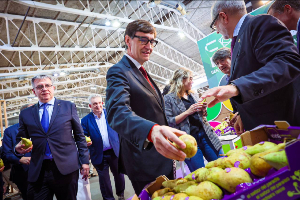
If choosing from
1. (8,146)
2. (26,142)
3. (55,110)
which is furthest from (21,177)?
(55,110)

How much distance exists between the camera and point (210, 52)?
5.21 meters

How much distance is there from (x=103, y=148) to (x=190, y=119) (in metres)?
2.05

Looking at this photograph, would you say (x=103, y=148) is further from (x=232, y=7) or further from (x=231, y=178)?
(x=231, y=178)

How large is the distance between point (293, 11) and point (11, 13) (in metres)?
9.54

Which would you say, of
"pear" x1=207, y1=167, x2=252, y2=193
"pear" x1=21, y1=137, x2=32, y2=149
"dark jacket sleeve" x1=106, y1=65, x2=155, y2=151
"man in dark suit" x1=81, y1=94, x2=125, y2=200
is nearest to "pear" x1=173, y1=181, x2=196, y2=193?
"pear" x1=207, y1=167, x2=252, y2=193

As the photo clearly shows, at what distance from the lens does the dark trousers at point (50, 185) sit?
6.91 ft

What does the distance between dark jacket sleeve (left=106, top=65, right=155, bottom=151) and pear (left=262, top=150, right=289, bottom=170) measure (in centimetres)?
50

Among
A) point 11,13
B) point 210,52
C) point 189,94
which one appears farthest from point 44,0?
point 189,94

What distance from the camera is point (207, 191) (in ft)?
2.64

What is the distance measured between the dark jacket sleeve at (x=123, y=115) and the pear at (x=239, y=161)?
0.41 metres

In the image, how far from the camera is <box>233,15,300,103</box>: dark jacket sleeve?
1010 millimetres

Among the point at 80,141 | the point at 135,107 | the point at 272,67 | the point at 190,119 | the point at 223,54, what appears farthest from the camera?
the point at 223,54

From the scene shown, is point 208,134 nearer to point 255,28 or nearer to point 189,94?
point 189,94

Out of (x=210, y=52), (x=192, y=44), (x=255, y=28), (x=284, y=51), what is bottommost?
(x=284, y=51)
